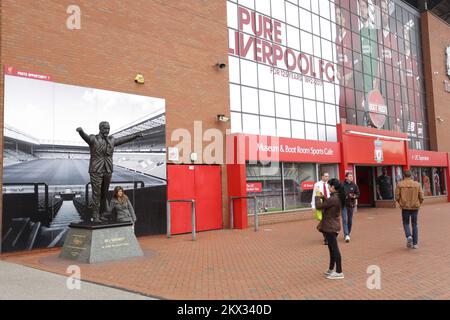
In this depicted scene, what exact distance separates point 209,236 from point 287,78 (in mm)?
9180

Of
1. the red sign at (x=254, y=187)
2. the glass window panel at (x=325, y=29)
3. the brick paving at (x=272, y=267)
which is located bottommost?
the brick paving at (x=272, y=267)

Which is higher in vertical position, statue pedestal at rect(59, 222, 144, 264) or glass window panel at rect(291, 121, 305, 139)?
glass window panel at rect(291, 121, 305, 139)

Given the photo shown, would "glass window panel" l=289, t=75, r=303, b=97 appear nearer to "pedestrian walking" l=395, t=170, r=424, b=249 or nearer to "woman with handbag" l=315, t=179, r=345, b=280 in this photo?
"pedestrian walking" l=395, t=170, r=424, b=249

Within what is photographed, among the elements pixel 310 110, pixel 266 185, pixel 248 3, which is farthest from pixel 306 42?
pixel 266 185

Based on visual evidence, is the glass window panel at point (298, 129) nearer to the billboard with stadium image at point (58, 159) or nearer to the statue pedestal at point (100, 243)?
the billboard with stadium image at point (58, 159)

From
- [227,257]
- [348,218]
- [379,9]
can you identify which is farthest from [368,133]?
[227,257]

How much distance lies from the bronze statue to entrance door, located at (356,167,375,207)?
769 inches

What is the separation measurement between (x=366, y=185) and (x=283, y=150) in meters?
10.8

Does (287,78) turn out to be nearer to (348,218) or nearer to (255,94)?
(255,94)

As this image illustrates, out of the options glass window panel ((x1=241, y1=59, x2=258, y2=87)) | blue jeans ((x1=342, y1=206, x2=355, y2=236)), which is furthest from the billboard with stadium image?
blue jeans ((x1=342, y1=206, x2=355, y2=236))

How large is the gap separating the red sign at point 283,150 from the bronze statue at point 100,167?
267 inches

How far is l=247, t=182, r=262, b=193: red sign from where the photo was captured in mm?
16047

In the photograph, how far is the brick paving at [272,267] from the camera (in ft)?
19.5

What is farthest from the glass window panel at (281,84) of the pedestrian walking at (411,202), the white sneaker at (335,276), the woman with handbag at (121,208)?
the white sneaker at (335,276)
